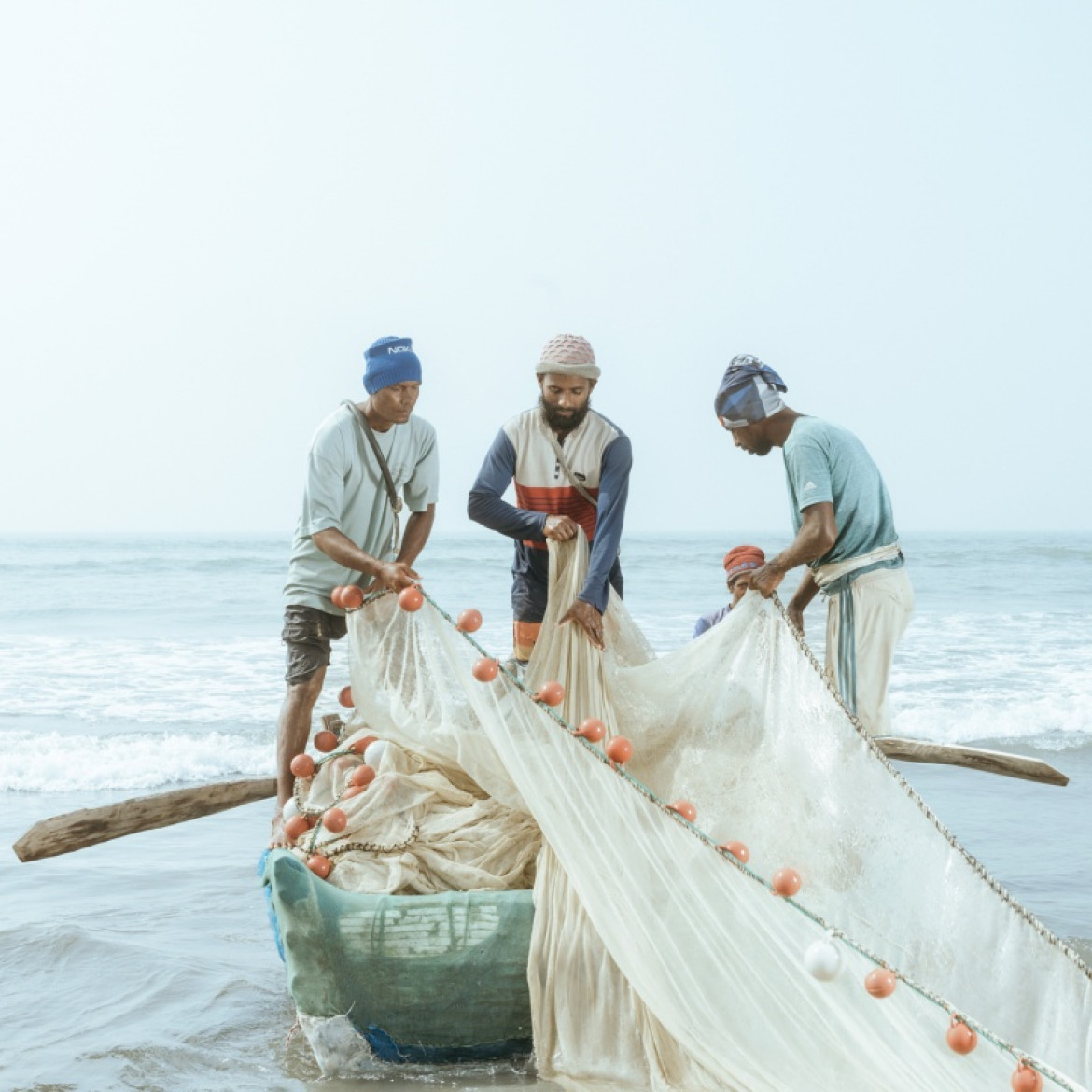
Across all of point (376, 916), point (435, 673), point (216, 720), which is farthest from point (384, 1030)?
point (216, 720)

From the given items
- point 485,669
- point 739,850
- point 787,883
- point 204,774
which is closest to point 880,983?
point 787,883

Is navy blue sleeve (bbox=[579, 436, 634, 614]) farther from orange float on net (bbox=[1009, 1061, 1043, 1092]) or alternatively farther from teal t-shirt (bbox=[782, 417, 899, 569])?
orange float on net (bbox=[1009, 1061, 1043, 1092])

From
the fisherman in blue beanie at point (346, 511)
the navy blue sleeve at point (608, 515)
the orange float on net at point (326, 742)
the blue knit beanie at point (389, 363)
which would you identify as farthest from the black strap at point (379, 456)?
the orange float on net at point (326, 742)

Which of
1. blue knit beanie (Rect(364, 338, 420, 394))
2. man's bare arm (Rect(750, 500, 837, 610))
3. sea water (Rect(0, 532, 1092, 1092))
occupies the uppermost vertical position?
blue knit beanie (Rect(364, 338, 420, 394))

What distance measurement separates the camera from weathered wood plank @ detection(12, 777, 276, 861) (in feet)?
12.7

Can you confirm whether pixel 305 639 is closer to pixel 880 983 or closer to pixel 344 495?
pixel 344 495

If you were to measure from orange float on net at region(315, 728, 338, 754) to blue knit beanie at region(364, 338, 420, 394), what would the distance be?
1.13 metres

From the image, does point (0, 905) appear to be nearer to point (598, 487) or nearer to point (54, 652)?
point (598, 487)

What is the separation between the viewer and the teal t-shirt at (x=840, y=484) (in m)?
3.90

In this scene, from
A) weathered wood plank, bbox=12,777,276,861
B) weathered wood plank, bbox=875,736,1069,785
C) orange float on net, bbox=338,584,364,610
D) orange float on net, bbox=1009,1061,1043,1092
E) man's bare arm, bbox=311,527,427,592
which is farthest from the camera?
weathered wood plank, bbox=875,736,1069,785

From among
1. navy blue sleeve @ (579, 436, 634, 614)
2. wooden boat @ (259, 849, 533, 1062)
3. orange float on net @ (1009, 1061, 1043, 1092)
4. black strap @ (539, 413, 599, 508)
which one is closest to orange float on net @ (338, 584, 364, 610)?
navy blue sleeve @ (579, 436, 634, 614)

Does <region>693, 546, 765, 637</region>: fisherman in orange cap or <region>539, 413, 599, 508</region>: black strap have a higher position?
<region>539, 413, 599, 508</region>: black strap

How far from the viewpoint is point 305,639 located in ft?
13.5

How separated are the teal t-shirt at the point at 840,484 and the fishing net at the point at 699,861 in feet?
1.32
